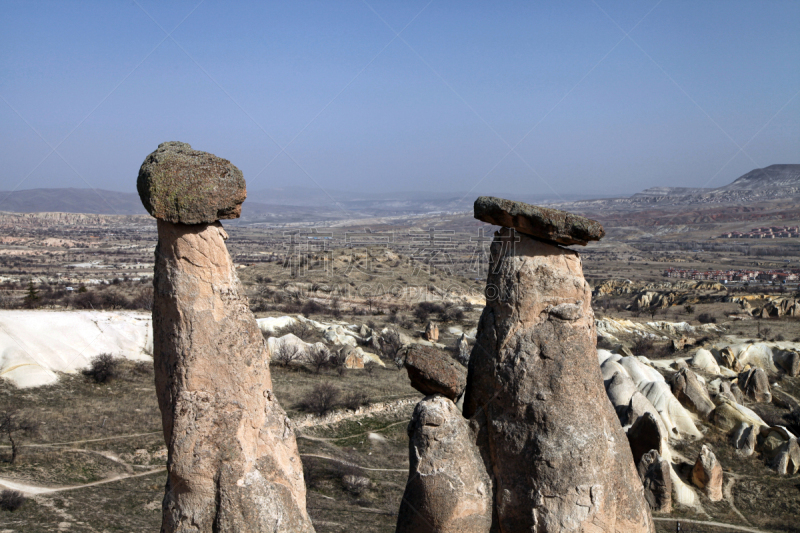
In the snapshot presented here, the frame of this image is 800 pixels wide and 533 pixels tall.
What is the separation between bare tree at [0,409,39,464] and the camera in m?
14.6

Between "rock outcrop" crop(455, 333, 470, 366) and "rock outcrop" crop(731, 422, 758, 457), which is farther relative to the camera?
"rock outcrop" crop(455, 333, 470, 366)

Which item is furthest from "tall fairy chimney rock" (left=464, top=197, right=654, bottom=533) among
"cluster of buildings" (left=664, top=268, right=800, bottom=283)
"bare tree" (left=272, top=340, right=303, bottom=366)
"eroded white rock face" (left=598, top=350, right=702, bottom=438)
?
"cluster of buildings" (left=664, top=268, right=800, bottom=283)

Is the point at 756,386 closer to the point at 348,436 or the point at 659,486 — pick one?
the point at 659,486

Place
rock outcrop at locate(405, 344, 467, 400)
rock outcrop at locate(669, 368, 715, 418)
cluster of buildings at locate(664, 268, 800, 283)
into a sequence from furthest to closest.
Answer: cluster of buildings at locate(664, 268, 800, 283) → rock outcrop at locate(669, 368, 715, 418) → rock outcrop at locate(405, 344, 467, 400)

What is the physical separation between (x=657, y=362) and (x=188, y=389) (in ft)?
80.9

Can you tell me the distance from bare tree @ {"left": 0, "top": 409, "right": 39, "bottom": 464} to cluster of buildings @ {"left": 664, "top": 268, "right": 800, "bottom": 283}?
74771 mm

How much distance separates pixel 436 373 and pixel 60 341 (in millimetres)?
19920

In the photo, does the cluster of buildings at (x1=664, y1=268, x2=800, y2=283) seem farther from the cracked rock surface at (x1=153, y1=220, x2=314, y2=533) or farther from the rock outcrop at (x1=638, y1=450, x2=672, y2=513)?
the cracked rock surface at (x1=153, y1=220, x2=314, y2=533)

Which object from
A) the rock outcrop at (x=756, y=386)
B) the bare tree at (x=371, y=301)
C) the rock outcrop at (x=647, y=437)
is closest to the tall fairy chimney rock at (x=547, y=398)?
the rock outcrop at (x=647, y=437)

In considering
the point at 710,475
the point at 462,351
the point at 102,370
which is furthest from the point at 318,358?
the point at 710,475

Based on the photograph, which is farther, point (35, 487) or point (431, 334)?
point (431, 334)

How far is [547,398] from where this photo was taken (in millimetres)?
5891

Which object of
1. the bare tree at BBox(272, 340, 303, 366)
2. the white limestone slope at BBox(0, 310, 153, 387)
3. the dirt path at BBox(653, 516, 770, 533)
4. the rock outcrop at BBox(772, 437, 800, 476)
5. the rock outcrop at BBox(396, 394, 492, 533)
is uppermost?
the rock outcrop at BBox(396, 394, 492, 533)

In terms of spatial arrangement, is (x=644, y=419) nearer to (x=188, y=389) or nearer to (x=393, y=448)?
(x=393, y=448)
